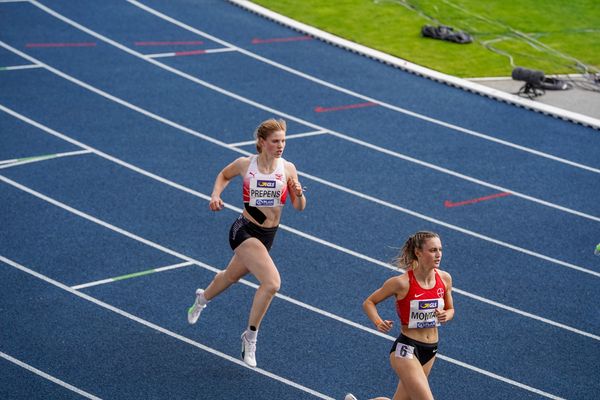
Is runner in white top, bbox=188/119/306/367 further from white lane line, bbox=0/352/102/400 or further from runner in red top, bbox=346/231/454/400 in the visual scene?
white lane line, bbox=0/352/102/400

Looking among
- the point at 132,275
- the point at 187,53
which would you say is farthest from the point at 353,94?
the point at 132,275

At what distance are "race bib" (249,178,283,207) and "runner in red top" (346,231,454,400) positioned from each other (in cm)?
134

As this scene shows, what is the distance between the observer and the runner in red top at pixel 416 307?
6.21 metres

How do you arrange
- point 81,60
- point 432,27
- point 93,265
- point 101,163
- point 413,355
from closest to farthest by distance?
point 413,355, point 93,265, point 101,163, point 81,60, point 432,27

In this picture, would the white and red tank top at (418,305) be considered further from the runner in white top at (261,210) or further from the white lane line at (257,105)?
the white lane line at (257,105)

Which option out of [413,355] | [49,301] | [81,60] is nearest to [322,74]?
[81,60]

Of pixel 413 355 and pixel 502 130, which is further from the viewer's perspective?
pixel 502 130

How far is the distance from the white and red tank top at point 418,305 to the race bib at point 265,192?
4.79 ft

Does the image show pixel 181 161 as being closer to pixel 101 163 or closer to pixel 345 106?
pixel 101 163

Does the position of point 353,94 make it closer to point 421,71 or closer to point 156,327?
point 421,71

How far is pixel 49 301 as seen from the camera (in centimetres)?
817

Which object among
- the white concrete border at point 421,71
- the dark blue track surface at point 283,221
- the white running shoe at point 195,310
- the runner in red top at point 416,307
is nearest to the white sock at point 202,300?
the white running shoe at point 195,310

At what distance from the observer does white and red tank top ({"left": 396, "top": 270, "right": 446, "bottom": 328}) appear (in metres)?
6.25

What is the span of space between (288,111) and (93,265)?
14.6 feet
